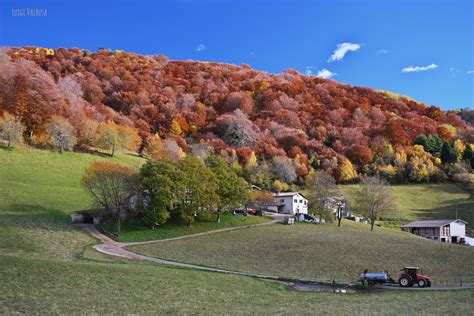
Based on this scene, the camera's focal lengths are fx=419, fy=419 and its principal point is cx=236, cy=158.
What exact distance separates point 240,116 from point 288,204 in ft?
212

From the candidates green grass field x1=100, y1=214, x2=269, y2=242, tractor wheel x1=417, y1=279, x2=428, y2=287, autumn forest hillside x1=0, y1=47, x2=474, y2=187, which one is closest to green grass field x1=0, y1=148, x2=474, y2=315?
tractor wheel x1=417, y1=279, x2=428, y2=287

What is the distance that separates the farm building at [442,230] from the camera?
69625mm

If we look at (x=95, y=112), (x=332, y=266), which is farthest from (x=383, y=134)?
(x=332, y=266)

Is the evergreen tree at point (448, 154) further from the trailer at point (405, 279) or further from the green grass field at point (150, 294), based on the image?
the green grass field at point (150, 294)

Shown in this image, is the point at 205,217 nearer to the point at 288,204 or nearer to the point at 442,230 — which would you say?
the point at 288,204

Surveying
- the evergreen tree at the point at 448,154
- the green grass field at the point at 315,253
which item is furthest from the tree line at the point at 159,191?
the evergreen tree at the point at 448,154

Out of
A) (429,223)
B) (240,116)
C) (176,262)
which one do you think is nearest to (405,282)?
(176,262)

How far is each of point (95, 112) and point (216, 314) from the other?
109658mm

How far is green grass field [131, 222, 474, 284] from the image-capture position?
34.8m

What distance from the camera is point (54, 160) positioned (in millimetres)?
80000

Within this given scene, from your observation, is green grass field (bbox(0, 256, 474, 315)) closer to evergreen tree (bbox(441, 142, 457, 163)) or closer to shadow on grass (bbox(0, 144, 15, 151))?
shadow on grass (bbox(0, 144, 15, 151))

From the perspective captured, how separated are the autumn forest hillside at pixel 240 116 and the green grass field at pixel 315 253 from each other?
50661mm

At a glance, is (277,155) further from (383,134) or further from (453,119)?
(453,119)

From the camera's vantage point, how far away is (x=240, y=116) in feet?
454
